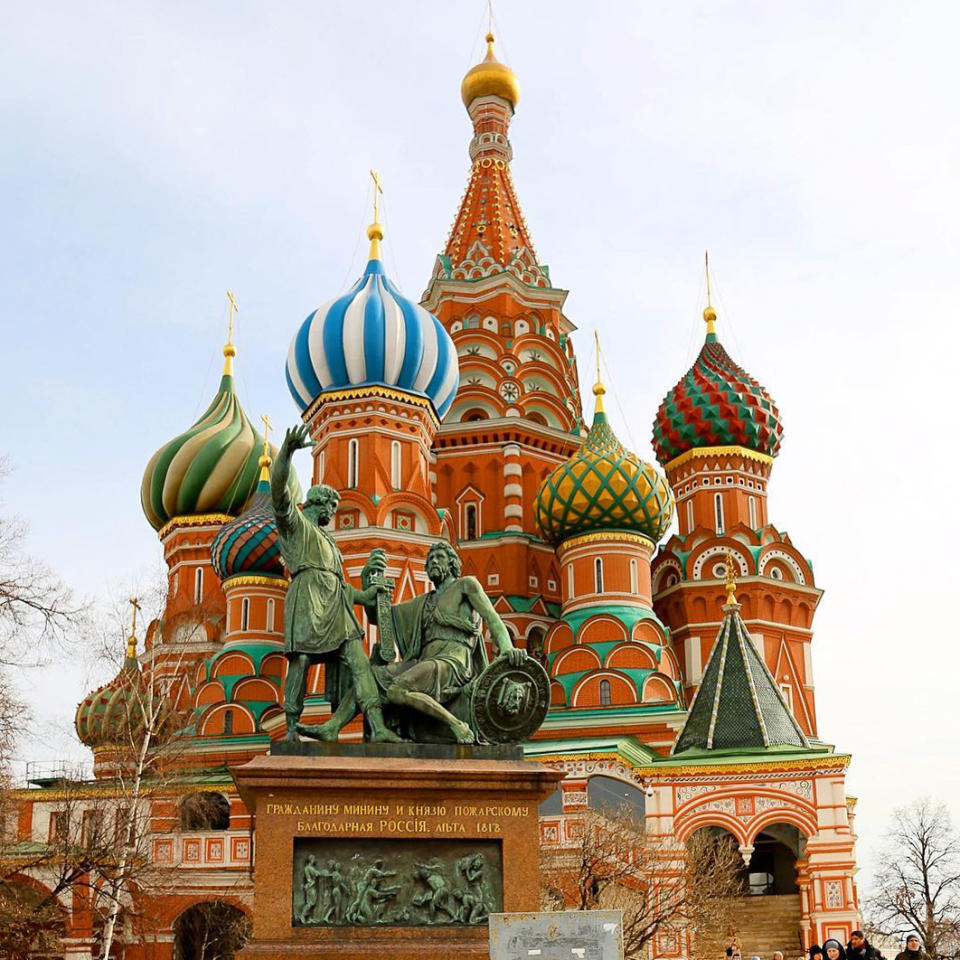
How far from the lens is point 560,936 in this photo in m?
7.58

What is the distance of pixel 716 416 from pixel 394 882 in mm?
26711

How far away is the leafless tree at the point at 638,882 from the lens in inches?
794

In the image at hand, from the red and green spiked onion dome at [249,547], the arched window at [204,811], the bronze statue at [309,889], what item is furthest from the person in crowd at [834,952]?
the red and green spiked onion dome at [249,547]

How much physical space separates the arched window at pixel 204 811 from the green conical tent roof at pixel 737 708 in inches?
352

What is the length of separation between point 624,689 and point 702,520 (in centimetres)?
773

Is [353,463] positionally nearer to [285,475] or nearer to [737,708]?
[737,708]

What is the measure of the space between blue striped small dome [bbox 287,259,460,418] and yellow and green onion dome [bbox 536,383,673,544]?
348 centimetres

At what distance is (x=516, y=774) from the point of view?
11.2 m

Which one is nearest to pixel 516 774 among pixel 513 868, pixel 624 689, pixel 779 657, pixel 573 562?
pixel 513 868

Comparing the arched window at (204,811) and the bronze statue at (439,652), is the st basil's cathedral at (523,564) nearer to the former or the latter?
the arched window at (204,811)

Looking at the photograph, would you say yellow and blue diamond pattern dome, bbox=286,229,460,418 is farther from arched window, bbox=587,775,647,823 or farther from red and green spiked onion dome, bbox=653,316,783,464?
arched window, bbox=587,775,647,823

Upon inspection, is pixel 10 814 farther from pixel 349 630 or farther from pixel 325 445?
pixel 325 445

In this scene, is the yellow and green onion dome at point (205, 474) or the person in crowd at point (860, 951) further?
the yellow and green onion dome at point (205, 474)

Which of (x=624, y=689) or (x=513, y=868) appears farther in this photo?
(x=624, y=689)
